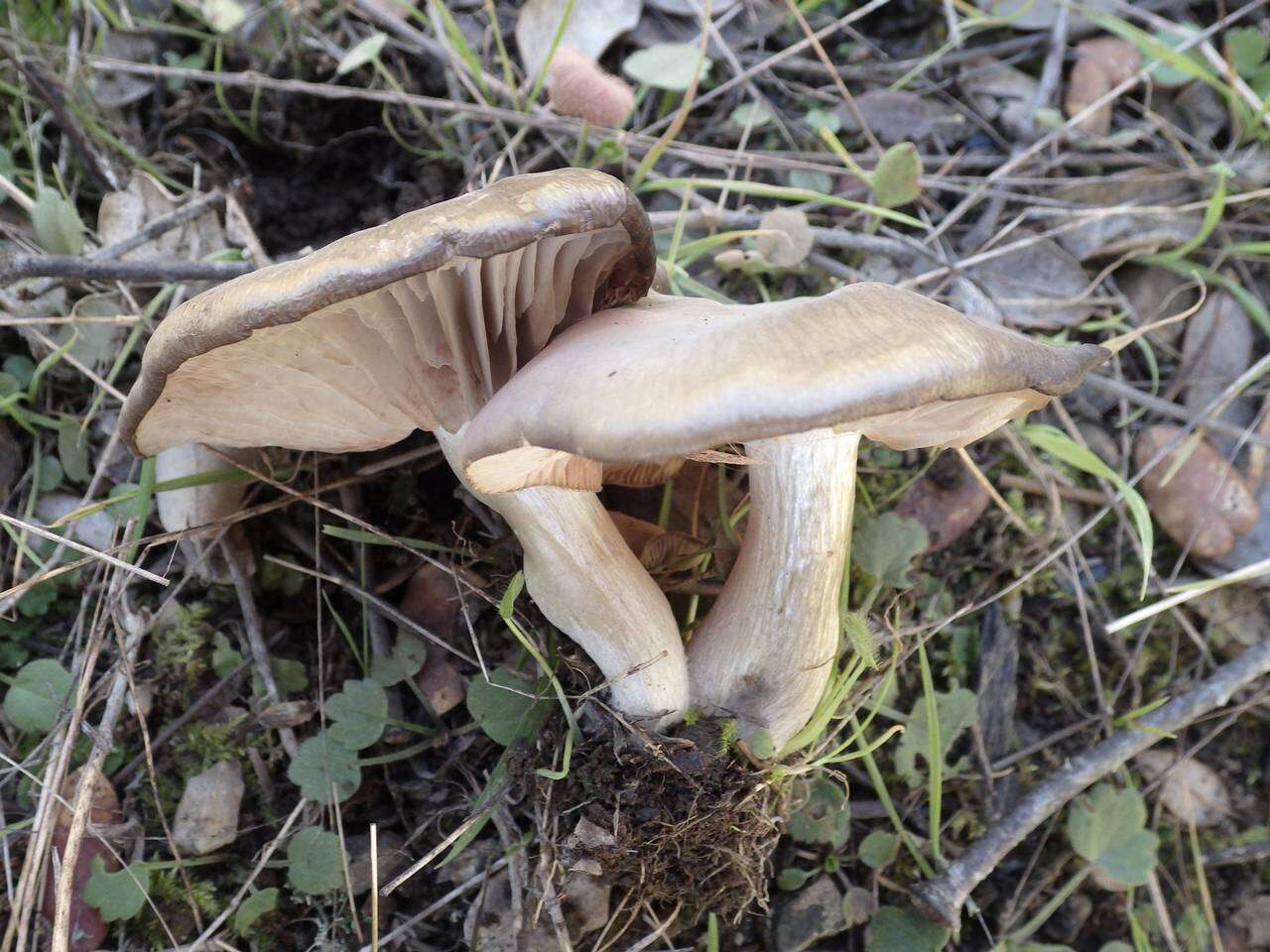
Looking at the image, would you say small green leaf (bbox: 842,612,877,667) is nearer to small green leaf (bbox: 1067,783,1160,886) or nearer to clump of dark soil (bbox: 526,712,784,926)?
clump of dark soil (bbox: 526,712,784,926)

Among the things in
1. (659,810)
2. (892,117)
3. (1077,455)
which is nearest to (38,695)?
(659,810)

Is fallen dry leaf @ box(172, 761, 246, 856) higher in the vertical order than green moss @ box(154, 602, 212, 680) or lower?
lower

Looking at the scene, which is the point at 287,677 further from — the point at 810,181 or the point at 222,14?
the point at 810,181

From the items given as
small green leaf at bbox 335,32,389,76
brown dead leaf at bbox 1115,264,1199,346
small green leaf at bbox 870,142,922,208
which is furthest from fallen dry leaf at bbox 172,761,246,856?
brown dead leaf at bbox 1115,264,1199,346

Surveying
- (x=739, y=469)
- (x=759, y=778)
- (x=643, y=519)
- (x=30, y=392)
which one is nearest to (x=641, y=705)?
(x=759, y=778)

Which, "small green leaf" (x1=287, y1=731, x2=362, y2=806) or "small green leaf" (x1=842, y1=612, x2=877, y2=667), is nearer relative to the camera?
"small green leaf" (x1=842, y1=612, x2=877, y2=667)

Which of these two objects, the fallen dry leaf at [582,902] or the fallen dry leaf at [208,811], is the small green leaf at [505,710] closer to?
the fallen dry leaf at [582,902]
